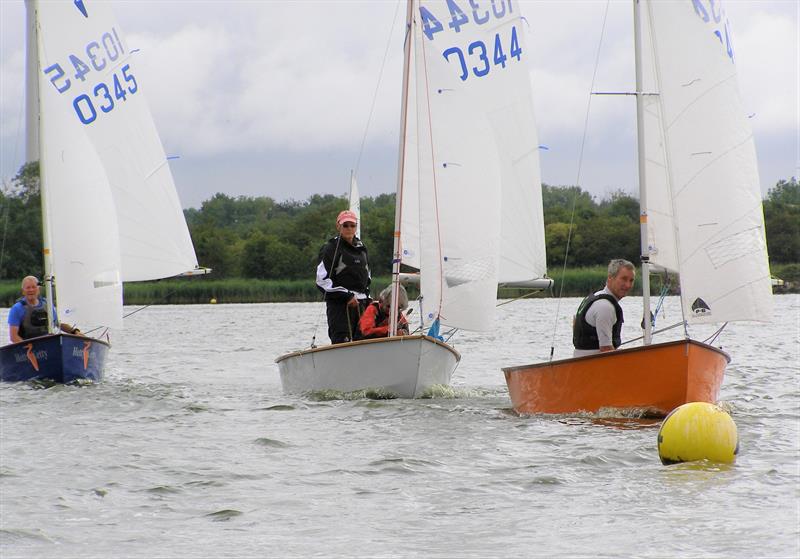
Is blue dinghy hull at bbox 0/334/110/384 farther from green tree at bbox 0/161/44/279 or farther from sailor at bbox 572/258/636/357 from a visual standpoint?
green tree at bbox 0/161/44/279

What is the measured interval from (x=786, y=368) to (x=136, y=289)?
29621 millimetres

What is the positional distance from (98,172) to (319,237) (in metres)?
49.8

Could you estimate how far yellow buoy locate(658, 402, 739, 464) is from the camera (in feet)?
23.3

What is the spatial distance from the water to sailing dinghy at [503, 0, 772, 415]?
346 millimetres

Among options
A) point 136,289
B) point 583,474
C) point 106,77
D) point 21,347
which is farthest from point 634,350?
point 136,289

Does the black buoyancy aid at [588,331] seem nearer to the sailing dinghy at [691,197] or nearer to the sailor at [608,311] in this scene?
the sailor at [608,311]

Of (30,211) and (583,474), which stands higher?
(30,211)

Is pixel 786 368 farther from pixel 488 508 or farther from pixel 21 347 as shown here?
pixel 488 508

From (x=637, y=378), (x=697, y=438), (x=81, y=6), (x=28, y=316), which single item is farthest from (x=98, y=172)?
(x=697, y=438)

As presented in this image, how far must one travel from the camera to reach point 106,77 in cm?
1491

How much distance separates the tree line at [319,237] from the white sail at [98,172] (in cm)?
2642

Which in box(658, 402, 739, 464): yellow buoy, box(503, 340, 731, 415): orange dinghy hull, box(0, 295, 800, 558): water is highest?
box(503, 340, 731, 415): orange dinghy hull

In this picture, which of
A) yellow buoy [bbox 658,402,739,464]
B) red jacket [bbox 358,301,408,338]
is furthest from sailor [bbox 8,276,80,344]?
yellow buoy [bbox 658,402,739,464]

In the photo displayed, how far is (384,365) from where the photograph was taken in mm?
10344
